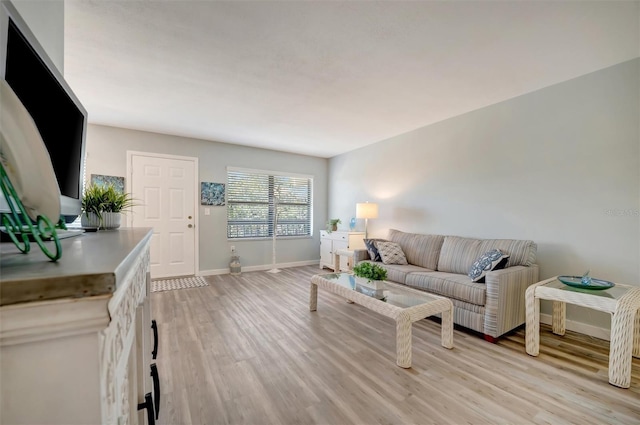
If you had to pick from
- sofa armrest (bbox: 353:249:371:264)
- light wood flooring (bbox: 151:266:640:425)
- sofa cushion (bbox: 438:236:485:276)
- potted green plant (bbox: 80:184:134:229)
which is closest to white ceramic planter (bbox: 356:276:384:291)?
light wood flooring (bbox: 151:266:640:425)

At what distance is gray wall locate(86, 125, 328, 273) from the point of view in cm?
408

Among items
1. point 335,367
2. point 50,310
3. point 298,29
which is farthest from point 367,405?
point 298,29

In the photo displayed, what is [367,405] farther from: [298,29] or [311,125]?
[311,125]

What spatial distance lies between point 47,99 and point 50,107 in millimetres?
31

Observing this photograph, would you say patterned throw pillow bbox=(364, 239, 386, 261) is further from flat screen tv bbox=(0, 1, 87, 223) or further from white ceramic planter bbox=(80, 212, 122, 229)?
flat screen tv bbox=(0, 1, 87, 223)

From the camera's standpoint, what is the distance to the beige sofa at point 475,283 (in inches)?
93.8

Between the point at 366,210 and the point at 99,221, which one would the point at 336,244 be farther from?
the point at 99,221

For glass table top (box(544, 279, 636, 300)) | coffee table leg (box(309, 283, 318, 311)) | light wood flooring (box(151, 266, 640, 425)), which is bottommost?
light wood flooring (box(151, 266, 640, 425))

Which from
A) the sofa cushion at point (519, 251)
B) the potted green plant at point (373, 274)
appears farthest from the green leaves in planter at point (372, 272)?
the sofa cushion at point (519, 251)

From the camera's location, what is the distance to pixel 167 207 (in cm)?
446

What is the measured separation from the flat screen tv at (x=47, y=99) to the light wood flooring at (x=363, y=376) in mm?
1347

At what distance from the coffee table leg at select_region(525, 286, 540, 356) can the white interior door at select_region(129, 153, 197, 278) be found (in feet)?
14.8

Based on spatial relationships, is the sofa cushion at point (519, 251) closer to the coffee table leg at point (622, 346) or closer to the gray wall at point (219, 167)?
the coffee table leg at point (622, 346)

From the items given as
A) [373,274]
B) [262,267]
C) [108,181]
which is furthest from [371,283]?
[108,181]
